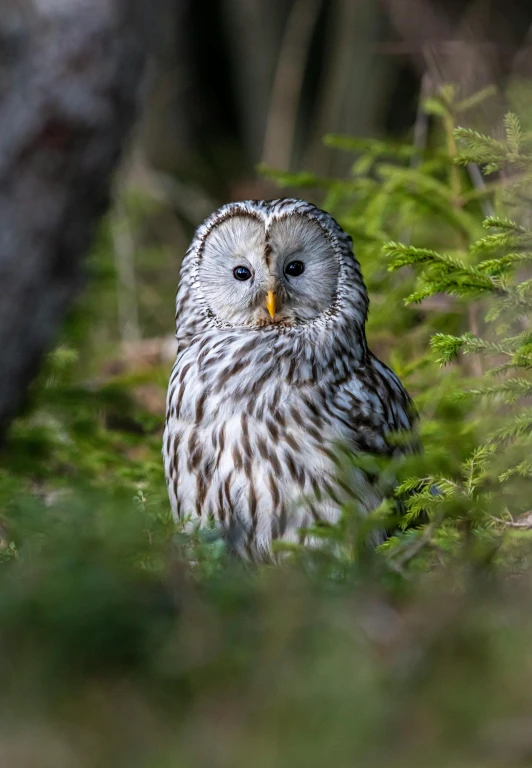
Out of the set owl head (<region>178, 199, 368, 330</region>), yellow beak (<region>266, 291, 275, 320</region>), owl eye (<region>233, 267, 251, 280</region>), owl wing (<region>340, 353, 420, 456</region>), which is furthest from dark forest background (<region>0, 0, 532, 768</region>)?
owl eye (<region>233, 267, 251, 280</region>)

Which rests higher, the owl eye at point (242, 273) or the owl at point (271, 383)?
the owl eye at point (242, 273)

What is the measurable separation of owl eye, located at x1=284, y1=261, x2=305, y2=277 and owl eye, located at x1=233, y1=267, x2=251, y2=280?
0.14 meters

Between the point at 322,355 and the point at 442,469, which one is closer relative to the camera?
the point at 442,469

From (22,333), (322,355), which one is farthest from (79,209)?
(322,355)

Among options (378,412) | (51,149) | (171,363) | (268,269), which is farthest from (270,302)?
(171,363)

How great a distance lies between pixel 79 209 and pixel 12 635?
15.0 ft

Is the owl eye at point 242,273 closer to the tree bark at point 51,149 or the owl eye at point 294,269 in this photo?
the owl eye at point 294,269

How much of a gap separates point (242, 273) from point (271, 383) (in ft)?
1.48

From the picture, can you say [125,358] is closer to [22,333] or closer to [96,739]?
[22,333]

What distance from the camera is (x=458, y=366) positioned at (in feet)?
17.9

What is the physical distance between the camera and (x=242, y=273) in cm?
411

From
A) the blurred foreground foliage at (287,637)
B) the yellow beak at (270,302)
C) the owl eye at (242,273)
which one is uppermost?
the owl eye at (242,273)

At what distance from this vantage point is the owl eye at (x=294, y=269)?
162 inches

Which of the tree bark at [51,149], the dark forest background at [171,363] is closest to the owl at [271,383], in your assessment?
the dark forest background at [171,363]
